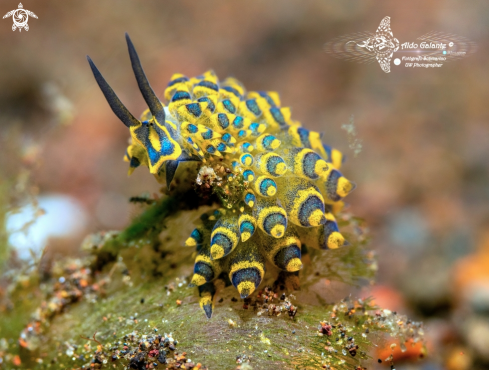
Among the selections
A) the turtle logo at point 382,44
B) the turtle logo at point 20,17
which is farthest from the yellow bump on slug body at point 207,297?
the turtle logo at point 20,17

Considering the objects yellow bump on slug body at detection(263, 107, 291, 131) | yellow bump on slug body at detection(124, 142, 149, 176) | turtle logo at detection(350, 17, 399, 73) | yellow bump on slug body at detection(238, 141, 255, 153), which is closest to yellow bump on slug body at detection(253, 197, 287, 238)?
yellow bump on slug body at detection(238, 141, 255, 153)

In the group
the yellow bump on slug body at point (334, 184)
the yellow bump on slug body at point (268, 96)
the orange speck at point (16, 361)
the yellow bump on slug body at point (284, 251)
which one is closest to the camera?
the yellow bump on slug body at point (284, 251)

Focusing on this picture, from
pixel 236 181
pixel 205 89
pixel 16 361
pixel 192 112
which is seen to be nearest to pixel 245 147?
pixel 236 181

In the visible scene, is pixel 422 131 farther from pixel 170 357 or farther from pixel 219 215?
pixel 170 357

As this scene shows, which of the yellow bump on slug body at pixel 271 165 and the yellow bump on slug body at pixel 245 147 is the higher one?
the yellow bump on slug body at pixel 245 147

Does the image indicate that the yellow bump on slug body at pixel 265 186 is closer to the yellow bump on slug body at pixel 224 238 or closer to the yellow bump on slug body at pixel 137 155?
the yellow bump on slug body at pixel 224 238

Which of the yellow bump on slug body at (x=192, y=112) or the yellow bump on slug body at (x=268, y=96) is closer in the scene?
the yellow bump on slug body at (x=192, y=112)

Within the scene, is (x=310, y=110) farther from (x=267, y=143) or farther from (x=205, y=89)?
(x=267, y=143)
